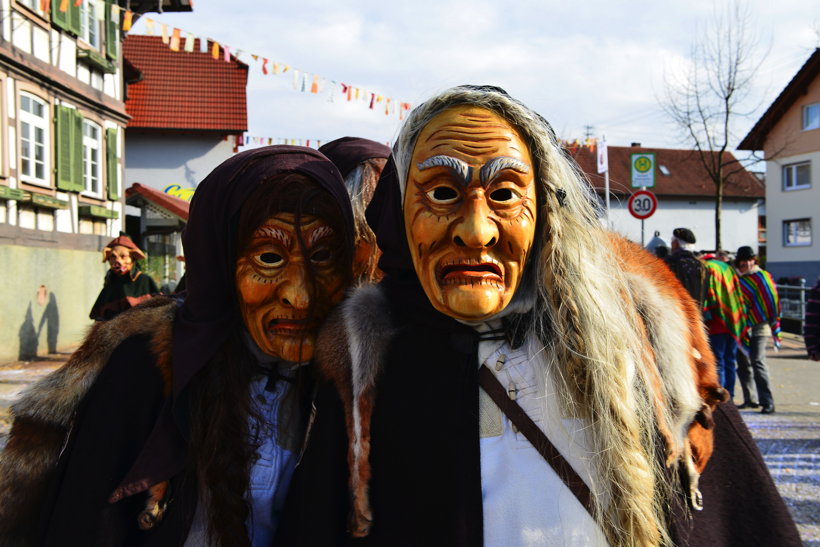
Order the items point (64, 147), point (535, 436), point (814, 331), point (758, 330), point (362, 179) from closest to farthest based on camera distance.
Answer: point (535, 436) → point (362, 179) → point (814, 331) → point (758, 330) → point (64, 147)

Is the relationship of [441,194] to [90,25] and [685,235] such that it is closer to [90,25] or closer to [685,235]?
[685,235]

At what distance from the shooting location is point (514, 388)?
6.14 feet

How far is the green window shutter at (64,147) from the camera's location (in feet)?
42.3

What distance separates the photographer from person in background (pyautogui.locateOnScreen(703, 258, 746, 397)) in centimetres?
762

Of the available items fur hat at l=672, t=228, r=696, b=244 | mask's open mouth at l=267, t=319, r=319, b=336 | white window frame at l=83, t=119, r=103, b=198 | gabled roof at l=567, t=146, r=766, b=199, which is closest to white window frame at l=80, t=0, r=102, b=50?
white window frame at l=83, t=119, r=103, b=198

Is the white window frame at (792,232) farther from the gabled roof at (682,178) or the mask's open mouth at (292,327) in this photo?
the mask's open mouth at (292,327)

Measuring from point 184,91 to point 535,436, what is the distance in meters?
23.6

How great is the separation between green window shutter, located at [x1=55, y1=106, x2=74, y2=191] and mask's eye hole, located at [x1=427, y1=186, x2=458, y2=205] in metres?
12.7

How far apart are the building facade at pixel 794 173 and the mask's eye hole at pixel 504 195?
29.8m

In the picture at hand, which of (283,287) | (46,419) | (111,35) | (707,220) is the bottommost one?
(46,419)

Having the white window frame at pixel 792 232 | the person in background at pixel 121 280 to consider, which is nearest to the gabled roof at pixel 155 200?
the person in background at pixel 121 280

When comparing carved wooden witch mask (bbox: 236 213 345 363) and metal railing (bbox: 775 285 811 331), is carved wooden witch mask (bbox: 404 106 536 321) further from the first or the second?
metal railing (bbox: 775 285 811 331)

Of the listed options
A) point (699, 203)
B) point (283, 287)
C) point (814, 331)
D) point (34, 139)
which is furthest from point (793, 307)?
point (699, 203)

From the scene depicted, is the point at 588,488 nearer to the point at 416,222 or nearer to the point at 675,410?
the point at 675,410
